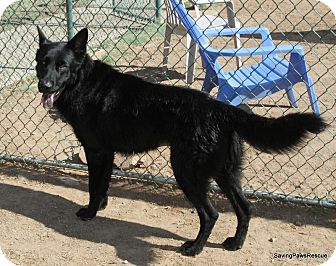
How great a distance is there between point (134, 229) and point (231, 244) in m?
0.66

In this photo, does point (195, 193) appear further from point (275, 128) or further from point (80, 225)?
point (80, 225)

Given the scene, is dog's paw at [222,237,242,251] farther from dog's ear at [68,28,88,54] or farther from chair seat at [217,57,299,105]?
chair seat at [217,57,299,105]

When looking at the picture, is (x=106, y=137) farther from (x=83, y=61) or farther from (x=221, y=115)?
(x=221, y=115)

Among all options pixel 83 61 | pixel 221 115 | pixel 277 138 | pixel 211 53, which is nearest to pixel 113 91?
pixel 83 61

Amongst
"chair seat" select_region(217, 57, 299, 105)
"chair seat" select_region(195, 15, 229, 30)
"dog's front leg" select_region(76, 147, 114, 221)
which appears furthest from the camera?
"chair seat" select_region(195, 15, 229, 30)

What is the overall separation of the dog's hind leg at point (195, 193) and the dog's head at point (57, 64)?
34.5 inches

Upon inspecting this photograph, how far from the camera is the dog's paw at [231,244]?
10.7 feet

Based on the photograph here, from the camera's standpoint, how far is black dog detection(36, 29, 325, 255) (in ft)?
9.91

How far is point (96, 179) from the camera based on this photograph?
3.65m

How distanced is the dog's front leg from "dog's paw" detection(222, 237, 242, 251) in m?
0.93

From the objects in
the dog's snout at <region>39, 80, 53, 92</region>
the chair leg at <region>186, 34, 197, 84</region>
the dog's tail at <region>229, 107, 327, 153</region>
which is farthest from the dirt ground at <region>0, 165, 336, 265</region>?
the chair leg at <region>186, 34, 197, 84</region>

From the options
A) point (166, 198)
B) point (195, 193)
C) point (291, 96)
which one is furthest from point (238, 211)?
point (291, 96)

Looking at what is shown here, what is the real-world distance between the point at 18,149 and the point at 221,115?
2250mm

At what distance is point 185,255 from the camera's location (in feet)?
10.6
